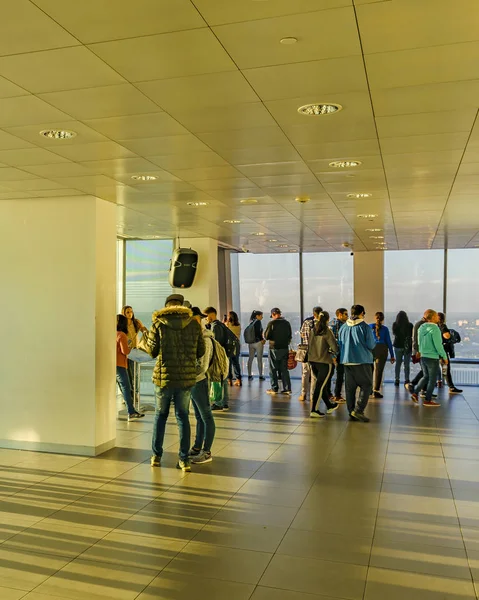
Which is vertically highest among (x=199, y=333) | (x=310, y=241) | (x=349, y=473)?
(x=310, y=241)

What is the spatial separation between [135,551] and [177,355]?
7.58 ft

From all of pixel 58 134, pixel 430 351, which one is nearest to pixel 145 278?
pixel 430 351

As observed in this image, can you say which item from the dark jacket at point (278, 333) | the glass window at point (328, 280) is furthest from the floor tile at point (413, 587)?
the glass window at point (328, 280)

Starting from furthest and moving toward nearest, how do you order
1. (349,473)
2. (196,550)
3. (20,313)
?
(20,313) → (349,473) → (196,550)

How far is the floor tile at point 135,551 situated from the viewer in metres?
4.13

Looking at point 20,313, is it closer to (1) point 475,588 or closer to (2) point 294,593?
(2) point 294,593

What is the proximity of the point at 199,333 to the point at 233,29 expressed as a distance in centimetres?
394

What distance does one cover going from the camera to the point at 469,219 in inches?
390

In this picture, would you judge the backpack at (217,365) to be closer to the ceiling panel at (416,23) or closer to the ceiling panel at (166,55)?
the ceiling panel at (166,55)

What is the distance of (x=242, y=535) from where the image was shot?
4598 mm

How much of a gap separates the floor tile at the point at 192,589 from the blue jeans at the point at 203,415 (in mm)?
2840

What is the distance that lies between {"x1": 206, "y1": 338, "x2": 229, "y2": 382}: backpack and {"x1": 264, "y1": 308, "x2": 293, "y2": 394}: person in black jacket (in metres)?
4.73

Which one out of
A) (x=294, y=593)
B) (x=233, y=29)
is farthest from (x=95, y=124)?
(x=294, y=593)

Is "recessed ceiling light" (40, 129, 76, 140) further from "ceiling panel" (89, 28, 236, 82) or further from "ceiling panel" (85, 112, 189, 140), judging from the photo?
"ceiling panel" (89, 28, 236, 82)
